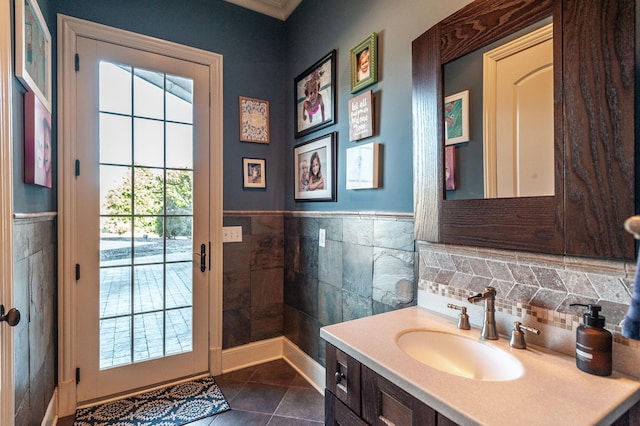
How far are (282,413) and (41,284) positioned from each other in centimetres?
151

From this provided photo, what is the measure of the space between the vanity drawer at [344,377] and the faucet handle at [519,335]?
1.67 ft

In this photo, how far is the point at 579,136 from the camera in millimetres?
917

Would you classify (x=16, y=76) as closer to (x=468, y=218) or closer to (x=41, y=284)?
(x=41, y=284)

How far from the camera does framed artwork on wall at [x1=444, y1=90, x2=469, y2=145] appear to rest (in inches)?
48.7

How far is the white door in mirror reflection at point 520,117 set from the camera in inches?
39.4

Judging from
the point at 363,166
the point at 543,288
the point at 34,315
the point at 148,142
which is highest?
the point at 148,142

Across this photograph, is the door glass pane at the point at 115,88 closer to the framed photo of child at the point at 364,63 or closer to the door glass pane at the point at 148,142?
the door glass pane at the point at 148,142

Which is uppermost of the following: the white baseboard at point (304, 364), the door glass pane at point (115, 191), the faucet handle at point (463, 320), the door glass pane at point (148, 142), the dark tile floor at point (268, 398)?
the door glass pane at point (148, 142)

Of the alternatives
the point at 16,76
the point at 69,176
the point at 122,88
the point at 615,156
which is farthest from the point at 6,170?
the point at 615,156

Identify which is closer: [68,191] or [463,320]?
[463,320]

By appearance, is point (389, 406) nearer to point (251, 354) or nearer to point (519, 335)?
point (519, 335)

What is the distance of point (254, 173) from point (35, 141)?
1349 mm

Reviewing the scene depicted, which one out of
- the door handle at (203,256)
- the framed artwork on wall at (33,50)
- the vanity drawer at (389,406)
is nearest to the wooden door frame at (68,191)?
the framed artwork on wall at (33,50)

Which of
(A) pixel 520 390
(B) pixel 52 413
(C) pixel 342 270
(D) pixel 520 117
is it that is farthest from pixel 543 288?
(B) pixel 52 413
